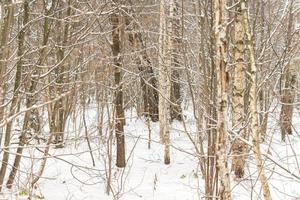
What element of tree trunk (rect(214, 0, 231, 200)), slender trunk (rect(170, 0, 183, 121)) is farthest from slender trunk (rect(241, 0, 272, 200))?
slender trunk (rect(170, 0, 183, 121))

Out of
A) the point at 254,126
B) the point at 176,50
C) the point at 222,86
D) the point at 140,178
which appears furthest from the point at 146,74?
the point at 222,86

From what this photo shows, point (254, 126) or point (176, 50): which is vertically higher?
point (176, 50)

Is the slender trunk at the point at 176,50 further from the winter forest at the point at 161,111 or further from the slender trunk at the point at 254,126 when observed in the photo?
the slender trunk at the point at 254,126

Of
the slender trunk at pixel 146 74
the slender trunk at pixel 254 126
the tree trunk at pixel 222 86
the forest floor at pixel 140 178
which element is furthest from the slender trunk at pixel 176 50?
the tree trunk at pixel 222 86

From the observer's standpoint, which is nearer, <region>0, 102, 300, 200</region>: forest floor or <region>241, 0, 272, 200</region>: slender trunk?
<region>241, 0, 272, 200</region>: slender trunk

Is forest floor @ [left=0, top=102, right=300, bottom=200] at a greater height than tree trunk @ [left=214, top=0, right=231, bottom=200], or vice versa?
tree trunk @ [left=214, top=0, right=231, bottom=200]

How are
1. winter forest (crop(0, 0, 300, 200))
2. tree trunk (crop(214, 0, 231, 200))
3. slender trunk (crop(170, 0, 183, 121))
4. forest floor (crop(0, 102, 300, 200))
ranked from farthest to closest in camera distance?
slender trunk (crop(170, 0, 183, 121)) < forest floor (crop(0, 102, 300, 200)) < winter forest (crop(0, 0, 300, 200)) < tree trunk (crop(214, 0, 231, 200))

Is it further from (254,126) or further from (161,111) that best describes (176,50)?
(254,126)

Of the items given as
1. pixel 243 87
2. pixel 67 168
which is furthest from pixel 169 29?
pixel 67 168

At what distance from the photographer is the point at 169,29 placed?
36.1 feet

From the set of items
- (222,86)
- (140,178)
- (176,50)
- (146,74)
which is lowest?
(140,178)

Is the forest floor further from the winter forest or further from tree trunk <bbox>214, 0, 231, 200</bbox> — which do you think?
tree trunk <bbox>214, 0, 231, 200</bbox>

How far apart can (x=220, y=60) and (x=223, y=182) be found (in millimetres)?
1048

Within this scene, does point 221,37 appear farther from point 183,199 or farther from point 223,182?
point 183,199
